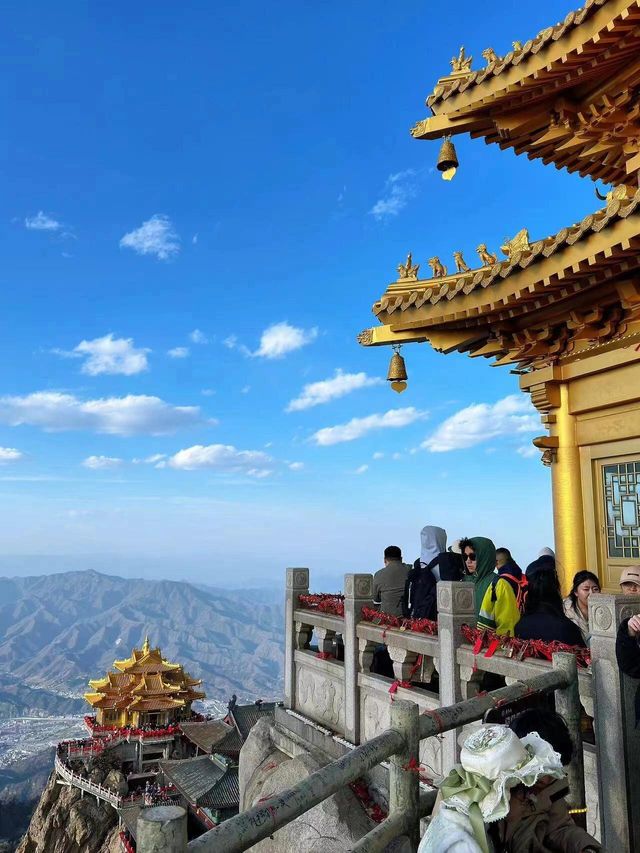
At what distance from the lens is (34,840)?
32594 millimetres

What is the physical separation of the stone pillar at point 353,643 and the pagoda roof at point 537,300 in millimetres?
3627

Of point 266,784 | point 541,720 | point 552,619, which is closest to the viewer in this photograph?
point 541,720

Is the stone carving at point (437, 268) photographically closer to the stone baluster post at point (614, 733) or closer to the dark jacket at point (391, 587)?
the dark jacket at point (391, 587)

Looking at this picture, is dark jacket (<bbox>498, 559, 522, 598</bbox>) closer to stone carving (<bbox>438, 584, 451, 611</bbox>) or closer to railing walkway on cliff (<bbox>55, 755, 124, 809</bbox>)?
stone carving (<bbox>438, 584, 451, 611</bbox>)

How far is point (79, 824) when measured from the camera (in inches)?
Answer: 1209

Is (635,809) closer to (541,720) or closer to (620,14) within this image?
(541,720)

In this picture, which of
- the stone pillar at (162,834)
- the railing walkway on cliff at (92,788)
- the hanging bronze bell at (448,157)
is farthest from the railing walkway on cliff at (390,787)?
the railing walkway on cliff at (92,788)

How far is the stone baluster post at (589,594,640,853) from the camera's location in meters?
3.73

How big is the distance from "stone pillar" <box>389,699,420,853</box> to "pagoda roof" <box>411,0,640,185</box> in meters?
7.07

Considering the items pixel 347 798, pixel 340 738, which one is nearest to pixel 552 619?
pixel 347 798

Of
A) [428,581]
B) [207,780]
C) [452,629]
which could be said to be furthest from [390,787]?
[207,780]

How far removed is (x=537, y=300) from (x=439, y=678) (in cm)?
443

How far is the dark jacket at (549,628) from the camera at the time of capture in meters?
4.64

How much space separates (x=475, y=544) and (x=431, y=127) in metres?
6.28
